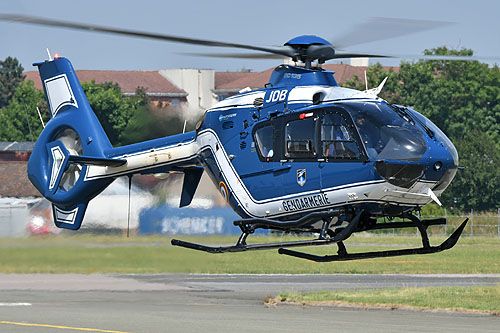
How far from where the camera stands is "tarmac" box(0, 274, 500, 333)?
25.4m

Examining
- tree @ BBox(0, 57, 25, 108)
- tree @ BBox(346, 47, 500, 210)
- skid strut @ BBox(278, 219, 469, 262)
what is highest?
skid strut @ BBox(278, 219, 469, 262)

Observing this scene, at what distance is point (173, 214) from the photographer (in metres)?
26.9

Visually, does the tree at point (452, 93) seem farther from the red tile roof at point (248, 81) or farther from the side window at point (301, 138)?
the side window at point (301, 138)

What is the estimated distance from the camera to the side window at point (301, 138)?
16953 millimetres

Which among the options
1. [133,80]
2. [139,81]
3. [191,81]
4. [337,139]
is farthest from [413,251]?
[133,80]

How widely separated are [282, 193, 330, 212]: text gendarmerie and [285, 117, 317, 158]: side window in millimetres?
787

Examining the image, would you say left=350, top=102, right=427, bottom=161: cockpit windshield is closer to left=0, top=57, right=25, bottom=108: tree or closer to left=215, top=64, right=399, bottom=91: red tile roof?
left=215, top=64, right=399, bottom=91: red tile roof

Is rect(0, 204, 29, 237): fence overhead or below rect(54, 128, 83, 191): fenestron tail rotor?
below

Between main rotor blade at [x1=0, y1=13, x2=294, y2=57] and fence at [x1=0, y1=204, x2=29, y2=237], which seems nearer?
main rotor blade at [x1=0, y1=13, x2=294, y2=57]

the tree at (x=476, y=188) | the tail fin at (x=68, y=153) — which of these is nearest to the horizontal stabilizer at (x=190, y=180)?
the tail fin at (x=68, y=153)

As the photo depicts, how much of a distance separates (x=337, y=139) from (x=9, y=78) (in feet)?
431

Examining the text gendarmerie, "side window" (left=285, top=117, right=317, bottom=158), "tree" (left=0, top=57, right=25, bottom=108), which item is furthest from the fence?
"tree" (left=0, top=57, right=25, bottom=108)

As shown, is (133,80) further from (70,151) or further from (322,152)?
(322,152)

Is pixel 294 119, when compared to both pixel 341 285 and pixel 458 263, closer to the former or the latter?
pixel 341 285
